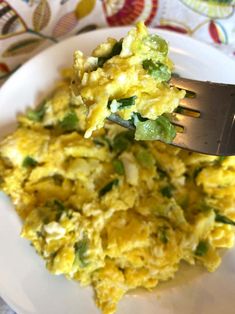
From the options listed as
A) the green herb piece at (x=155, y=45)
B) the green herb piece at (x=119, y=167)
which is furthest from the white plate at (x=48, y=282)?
the green herb piece at (x=155, y=45)

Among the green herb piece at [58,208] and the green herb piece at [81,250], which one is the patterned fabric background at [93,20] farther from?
the green herb piece at [81,250]

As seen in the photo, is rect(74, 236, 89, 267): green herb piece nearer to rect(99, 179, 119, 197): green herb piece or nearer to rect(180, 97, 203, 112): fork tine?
rect(99, 179, 119, 197): green herb piece

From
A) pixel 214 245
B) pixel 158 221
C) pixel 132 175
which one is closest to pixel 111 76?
pixel 132 175

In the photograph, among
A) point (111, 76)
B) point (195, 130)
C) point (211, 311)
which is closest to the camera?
point (111, 76)

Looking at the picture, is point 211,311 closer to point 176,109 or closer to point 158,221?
point 158,221

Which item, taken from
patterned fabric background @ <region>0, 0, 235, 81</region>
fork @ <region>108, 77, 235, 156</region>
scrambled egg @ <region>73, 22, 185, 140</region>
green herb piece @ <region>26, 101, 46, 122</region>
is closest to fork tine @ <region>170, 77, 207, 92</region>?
fork @ <region>108, 77, 235, 156</region>
